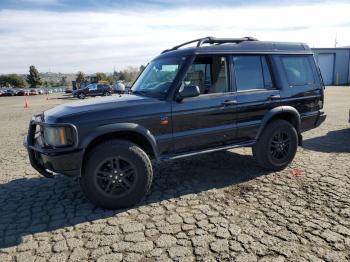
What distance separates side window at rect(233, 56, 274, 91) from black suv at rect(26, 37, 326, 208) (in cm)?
2

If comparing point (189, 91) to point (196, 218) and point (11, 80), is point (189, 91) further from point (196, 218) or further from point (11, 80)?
point (11, 80)

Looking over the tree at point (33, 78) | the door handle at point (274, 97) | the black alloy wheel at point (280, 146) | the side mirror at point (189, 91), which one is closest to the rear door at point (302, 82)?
the door handle at point (274, 97)

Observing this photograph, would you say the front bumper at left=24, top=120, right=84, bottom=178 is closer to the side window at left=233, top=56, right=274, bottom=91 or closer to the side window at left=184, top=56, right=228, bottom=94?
the side window at left=184, top=56, right=228, bottom=94

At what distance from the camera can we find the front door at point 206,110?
4.45 meters

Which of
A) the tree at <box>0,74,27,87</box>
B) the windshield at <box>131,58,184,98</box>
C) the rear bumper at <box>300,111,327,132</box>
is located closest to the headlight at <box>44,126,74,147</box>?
the windshield at <box>131,58,184,98</box>

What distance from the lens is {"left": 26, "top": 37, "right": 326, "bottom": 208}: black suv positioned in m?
3.95

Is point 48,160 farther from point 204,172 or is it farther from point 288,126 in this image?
point 288,126

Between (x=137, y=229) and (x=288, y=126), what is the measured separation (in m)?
3.19

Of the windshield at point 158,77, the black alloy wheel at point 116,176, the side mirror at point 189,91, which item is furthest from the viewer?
the windshield at point 158,77

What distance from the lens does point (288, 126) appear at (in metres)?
5.39

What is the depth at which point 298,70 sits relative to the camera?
5566 millimetres

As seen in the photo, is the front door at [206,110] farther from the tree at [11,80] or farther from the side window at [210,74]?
→ the tree at [11,80]

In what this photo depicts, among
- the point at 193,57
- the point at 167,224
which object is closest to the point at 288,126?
the point at 193,57

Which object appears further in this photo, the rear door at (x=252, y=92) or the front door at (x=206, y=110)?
the rear door at (x=252, y=92)
